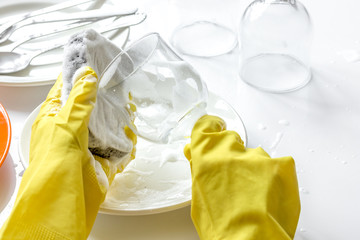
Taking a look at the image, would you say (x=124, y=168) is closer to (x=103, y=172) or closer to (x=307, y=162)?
(x=103, y=172)

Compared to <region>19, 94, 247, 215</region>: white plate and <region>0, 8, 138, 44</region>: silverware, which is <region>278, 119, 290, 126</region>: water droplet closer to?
<region>19, 94, 247, 215</region>: white plate

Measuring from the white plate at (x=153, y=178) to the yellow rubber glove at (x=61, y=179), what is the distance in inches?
2.1

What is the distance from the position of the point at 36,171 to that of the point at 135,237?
0.51 feet

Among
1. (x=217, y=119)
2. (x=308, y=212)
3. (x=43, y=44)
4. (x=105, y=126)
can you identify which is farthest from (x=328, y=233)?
(x=43, y=44)

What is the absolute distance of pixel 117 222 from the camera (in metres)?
0.65

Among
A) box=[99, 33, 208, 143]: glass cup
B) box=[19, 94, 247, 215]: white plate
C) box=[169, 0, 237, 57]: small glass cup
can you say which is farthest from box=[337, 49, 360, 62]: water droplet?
box=[99, 33, 208, 143]: glass cup

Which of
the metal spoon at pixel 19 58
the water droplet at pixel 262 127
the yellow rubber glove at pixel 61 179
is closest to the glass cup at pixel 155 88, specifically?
the yellow rubber glove at pixel 61 179

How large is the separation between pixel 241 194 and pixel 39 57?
0.53m

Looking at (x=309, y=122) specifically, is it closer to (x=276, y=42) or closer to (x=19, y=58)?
(x=276, y=42)

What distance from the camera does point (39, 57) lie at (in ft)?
3.07

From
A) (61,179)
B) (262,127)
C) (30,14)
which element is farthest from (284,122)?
(30,14)

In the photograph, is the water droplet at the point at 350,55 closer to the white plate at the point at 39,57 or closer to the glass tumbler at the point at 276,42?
the glass tumbler at the point at 276,42

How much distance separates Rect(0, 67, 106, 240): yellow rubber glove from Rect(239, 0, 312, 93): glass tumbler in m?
0.38

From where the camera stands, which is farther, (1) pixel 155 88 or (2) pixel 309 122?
(2) pixel 309 122
